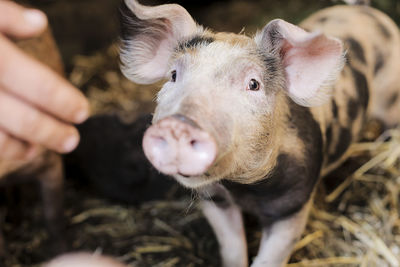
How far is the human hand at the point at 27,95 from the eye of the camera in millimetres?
1208

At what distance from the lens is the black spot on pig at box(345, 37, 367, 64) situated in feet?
8.43

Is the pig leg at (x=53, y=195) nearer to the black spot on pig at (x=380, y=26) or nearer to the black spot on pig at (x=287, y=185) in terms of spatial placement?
the black spot on pig at (x=287, y=185)

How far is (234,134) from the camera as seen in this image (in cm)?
157

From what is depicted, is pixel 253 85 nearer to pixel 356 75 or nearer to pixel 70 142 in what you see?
pixel 70 142

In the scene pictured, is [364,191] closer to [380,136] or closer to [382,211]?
[382,211]

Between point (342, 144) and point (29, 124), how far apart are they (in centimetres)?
173

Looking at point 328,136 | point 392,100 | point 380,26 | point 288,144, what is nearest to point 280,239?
point 288,144

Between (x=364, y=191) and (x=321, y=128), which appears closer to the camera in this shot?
(x=321, y=128)

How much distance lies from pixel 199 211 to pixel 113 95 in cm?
149

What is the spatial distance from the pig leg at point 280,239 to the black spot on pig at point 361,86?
81cm

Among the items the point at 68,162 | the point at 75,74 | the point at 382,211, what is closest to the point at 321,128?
the point at 382,211

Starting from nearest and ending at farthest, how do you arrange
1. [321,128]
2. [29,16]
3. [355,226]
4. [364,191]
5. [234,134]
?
[29,16]
[234,134]
[321,128]
[355,226]
[364,191]

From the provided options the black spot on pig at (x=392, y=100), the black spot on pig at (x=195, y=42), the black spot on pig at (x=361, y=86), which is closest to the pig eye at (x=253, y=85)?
the black spot on pig at (x=195, y=42)

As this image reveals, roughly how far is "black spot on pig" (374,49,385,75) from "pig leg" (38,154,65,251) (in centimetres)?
186
